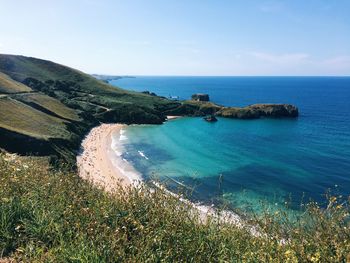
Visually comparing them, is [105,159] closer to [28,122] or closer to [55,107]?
[28,122]

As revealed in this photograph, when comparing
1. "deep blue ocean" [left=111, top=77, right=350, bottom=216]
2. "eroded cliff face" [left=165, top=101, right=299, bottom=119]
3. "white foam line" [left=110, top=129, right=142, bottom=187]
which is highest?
"eroded cliff face" [left=165, top=101, right=299, bottom=119]

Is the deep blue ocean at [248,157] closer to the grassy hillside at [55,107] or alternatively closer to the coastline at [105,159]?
the coastline at [105,159]

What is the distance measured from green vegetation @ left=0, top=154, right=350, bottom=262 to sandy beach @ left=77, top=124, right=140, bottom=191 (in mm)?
37721

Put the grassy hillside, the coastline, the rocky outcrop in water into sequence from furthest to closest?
1. the rocky outcrop in water
2. the grassy hillside
3. the coastline

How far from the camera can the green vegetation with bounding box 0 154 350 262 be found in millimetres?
9367

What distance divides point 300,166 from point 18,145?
174 ft

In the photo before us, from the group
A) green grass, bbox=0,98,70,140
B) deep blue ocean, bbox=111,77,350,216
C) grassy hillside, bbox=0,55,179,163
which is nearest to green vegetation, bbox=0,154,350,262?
deep blue ocean, bbox=111,77,350,216

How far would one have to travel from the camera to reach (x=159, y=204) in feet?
42.1

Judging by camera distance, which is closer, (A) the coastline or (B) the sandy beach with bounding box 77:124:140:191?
(B) the sandy beach with bounding box 77:124:140:191

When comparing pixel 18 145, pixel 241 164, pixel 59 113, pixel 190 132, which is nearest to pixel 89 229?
pixel 18 145

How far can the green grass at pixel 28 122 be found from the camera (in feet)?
218

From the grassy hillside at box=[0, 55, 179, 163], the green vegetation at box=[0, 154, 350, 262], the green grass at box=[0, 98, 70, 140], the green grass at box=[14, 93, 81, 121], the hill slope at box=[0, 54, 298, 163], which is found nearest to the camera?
the green vegetation at box=[0, 154, 350, 262]

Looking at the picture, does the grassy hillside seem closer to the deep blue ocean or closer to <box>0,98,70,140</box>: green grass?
<box>0,98,70,140</box>: green grass

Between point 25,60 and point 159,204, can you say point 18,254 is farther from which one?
point 25,60
